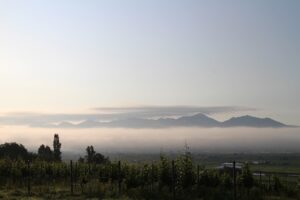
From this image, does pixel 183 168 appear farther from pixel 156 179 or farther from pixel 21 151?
pixel 21 151

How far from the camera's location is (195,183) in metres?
25.3

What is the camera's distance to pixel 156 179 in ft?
87.7

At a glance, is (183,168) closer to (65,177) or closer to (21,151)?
(65,177)

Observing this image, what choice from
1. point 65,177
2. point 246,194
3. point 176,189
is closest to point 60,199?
point 176,189

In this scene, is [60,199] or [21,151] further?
[21,151]

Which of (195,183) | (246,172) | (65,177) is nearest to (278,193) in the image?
(246,172)

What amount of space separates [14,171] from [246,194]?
2156 centimetres

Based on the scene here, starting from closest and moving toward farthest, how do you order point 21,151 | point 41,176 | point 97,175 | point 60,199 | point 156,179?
point 60,199
point 156,179
point 97,175
point 41,176
point 21,151

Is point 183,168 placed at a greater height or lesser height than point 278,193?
greater

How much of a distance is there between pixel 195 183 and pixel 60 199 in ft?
23.3

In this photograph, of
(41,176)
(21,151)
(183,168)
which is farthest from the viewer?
(21,151)

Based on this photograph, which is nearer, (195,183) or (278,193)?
(195,183)

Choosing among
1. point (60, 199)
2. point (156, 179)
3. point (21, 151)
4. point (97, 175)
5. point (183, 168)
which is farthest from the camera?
point (21, 151)

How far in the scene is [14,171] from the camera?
38781mm
